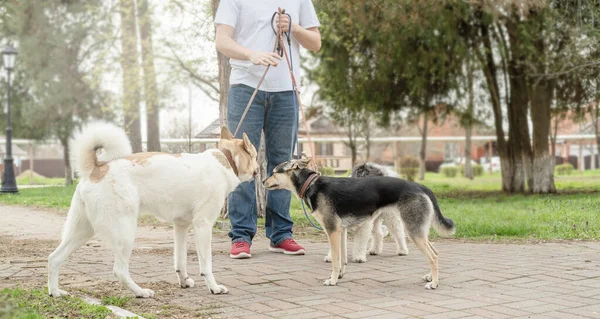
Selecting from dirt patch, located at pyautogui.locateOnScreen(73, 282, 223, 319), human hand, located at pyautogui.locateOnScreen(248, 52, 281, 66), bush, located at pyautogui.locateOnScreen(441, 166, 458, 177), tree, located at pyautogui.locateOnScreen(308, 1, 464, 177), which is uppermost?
tree, located at pyautogui.locateOnScreen(308, 1, 464, 177)

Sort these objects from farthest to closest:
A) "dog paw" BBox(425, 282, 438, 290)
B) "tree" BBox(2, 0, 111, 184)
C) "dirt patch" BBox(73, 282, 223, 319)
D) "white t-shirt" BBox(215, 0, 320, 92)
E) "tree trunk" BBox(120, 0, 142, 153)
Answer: "tree" BBox(2, 0, 111, 184) < "tree trunk" BBox(120, 0, 142, 153) < "white t-shirt" BBox(215, 0, 320, 92) < "dog paw" BBox(425, 282, 438, 290) < "dirt patch" BBox(73, 282, 223, 319)

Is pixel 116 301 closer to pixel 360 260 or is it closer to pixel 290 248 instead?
pixel 290 248

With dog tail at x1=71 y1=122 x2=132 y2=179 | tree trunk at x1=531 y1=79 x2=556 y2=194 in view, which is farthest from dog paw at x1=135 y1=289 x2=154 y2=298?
tree trunk at x1=531 y1=79 x2=556 y2=194

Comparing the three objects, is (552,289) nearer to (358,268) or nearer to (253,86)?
(358,268)

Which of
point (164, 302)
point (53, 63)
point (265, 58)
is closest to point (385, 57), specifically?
point (265, 58)

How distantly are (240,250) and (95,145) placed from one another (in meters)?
2.19

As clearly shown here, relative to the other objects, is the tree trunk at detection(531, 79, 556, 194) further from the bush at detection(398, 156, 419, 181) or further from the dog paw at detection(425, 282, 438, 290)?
the dog paw at detection(425, 282, 438, 290)

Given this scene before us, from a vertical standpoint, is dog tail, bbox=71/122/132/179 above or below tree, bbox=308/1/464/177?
below

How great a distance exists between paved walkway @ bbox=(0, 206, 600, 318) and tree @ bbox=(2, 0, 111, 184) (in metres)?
23.4

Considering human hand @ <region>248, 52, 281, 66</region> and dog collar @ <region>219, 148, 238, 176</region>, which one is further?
human hand @ <region>248, 52, 281, 66</region>

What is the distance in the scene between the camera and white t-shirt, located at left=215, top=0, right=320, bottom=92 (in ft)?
20.1

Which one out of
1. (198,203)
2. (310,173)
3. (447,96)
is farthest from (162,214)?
(447,96)

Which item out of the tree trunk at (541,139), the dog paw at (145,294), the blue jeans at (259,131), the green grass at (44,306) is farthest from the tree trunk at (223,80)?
the tree trunk at (541,139)

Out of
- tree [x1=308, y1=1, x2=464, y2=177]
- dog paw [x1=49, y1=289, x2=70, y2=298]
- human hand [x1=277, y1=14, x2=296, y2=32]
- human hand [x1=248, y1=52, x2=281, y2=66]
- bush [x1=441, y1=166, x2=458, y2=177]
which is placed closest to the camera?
dog paw [x1=49, y1=289, x2=70, y2=298]
